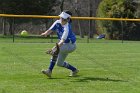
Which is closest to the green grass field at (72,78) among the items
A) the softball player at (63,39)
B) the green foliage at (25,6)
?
the softball player at (63,39)

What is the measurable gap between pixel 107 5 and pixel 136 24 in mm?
3701

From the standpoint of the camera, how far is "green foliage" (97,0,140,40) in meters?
33.1

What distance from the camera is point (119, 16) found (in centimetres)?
3506

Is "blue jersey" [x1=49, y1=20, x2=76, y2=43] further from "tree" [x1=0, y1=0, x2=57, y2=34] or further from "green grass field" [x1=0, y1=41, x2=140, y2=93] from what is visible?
"tree" [x1=0, y1=0, x2=57, y2=34]

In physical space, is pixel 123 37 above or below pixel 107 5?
below

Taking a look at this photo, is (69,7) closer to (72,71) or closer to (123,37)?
(123,37)

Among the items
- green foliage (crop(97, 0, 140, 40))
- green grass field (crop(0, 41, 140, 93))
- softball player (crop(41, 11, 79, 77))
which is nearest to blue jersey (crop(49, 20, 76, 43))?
softball player (crop(41, 11, 79, 77))

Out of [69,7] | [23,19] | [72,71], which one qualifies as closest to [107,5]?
[23,19]

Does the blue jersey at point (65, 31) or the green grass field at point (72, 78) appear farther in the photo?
the blue jersey at point (65, 31)

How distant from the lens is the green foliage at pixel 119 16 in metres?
33.1

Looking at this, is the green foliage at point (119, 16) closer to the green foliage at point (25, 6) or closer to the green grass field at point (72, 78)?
the green foliage at point (25, 6)

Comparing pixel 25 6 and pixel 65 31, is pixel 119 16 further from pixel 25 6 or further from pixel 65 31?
pixel 65 31

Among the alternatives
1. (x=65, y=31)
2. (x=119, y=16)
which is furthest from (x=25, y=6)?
(x=65, y=31)

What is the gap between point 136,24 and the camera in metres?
33.6
